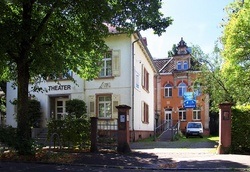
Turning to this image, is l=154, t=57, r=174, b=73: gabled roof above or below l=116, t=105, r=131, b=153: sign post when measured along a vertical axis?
above

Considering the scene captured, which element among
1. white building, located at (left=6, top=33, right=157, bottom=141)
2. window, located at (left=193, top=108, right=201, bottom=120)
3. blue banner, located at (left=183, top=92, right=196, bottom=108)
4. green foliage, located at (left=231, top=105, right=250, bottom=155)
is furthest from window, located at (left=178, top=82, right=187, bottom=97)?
green foliage, located at (left=231, top=105, right=250, bottom=155)

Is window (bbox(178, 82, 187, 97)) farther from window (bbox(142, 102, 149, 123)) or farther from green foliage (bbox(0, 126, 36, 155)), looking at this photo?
green foliage (bbox(0, 126, 36, 155))

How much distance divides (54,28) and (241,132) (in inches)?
383

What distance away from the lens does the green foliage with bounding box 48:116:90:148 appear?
1820 cm

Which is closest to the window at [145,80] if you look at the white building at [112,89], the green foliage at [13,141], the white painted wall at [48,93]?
the white building at [112,89]

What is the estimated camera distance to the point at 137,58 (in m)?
29.1

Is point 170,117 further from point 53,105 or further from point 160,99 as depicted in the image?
point 53,105

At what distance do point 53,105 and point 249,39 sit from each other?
17.2 m

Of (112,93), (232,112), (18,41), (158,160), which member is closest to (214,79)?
(112,93)

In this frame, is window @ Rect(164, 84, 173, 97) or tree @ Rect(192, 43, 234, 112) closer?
tree @ Rect(192, 43, 234, 112)

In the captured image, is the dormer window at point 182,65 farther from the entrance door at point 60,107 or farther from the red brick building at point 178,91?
the entrance door at point 60,107

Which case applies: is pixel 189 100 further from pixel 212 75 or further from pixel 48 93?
pixel 48 93

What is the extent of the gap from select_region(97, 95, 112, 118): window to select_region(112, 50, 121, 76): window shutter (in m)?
1.95

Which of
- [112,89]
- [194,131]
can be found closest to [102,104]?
[112,89]
